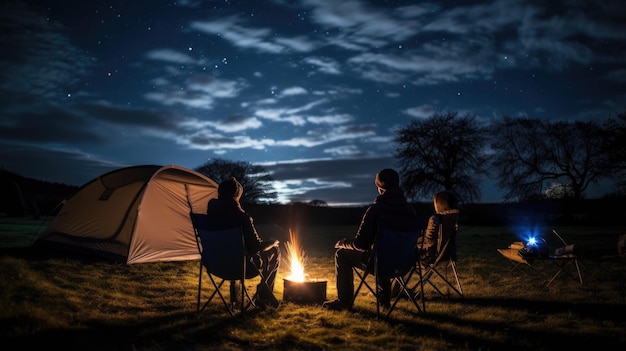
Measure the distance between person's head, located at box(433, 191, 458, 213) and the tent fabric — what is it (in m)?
4.94

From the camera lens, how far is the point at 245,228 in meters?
4.84

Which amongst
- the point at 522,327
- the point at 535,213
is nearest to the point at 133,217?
the point at 522,327

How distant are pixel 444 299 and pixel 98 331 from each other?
4.01 m

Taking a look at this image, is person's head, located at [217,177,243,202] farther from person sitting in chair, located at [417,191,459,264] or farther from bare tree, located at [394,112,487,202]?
bare tree, located at [394,112,487,202]

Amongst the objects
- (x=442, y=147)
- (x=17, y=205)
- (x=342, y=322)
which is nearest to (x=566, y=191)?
(x=442, y=147)

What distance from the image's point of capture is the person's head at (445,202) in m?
5.67

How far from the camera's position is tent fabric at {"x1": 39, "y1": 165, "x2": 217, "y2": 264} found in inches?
305

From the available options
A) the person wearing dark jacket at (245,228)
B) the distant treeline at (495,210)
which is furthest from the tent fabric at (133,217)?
the distant treeline at (495,210)

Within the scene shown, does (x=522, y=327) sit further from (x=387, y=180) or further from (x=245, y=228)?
(x=245, y=228)

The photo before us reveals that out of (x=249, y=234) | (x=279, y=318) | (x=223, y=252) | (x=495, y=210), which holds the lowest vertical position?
(x=279, y=318)

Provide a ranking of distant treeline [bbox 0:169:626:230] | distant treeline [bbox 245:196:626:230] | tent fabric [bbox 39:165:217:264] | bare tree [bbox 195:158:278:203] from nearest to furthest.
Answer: tent fabric [bbox 39:165:217:264]
distant treeline [bbox 0:169:626:230]
distant treeline [bbox 245:196:626:230]
bare tree [bbox 195:158:278:203]

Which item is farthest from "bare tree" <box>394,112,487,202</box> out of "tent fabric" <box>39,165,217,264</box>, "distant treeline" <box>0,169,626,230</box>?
"tent fabric" <box>39,165,217,264</box>

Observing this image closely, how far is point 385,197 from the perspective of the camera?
4.78 metres

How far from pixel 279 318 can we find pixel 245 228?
1.02 meters
